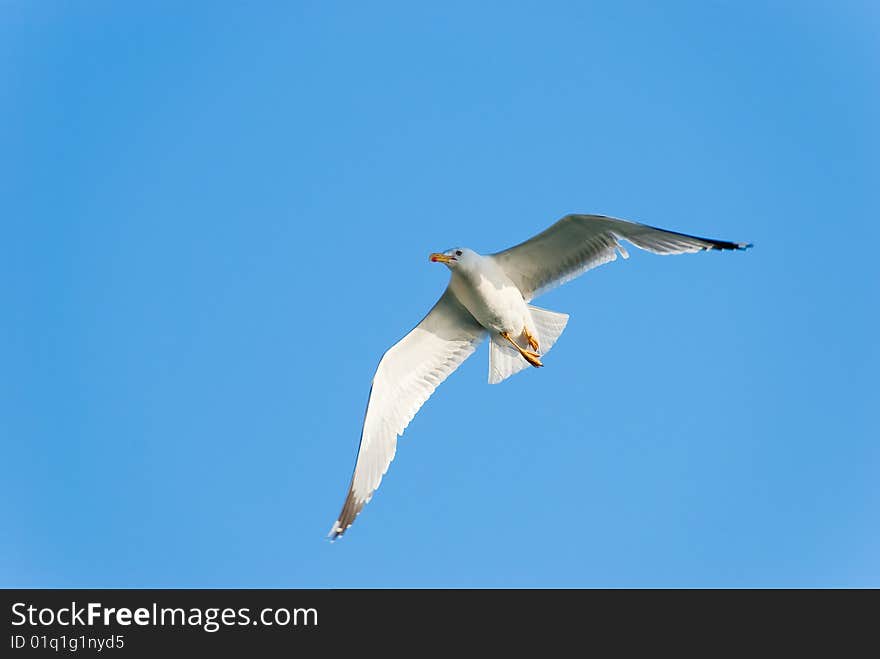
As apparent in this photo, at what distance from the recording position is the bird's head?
8328mm

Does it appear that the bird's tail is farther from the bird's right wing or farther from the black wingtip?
the black wingtip

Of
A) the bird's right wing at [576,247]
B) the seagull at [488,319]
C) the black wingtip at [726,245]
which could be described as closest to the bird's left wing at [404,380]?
the seagull at [488,319]

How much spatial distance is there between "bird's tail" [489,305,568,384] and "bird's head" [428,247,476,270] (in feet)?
2.75

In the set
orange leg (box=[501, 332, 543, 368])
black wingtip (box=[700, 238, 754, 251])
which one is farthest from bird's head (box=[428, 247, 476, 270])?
black wingtip (box=[700, 238, 754, 251])

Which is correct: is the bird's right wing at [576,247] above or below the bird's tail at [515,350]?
above

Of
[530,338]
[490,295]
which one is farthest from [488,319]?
[530,338]

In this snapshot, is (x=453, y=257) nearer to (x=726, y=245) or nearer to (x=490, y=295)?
(x=490, y=295)

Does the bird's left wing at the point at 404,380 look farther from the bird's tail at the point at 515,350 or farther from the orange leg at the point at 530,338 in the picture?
the orange leg at the point at 530,338

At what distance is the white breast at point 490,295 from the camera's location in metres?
8.37

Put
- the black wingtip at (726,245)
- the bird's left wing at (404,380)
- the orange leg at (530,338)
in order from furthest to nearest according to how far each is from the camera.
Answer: the orange leg at (530,338) → the bird's left wing at (404,380) → the black wingtip at (726,245)

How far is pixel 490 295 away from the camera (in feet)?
27.5

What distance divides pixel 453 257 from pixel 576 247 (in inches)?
44.1

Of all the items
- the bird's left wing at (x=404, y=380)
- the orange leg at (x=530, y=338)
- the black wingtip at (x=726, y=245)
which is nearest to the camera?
the black wingtip at (x=726, y=245)
